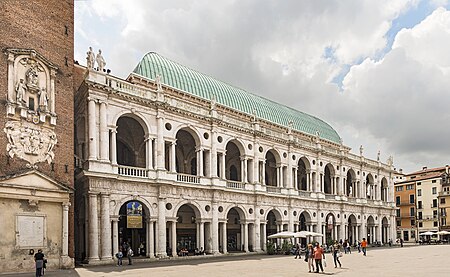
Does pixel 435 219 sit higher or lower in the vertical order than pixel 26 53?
lower

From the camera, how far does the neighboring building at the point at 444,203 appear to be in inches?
3610

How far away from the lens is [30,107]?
27562 millimetres

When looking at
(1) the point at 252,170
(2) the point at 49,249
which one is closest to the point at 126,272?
(2) the point at 49,249

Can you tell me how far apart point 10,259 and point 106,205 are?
8512mm

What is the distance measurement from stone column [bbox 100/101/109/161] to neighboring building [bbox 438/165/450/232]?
261ft

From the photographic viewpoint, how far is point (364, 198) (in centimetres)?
6619

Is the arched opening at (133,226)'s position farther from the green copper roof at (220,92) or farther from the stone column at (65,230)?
the green copper roof at (220,92)

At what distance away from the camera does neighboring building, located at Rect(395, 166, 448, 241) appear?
3698 inches

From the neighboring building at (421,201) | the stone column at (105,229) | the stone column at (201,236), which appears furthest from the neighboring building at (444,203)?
the stone column at (105,229)

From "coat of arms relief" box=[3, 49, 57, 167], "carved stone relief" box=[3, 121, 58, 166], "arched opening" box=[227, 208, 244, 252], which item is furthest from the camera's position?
"arched opening" box=[227, 208, 244, 252]

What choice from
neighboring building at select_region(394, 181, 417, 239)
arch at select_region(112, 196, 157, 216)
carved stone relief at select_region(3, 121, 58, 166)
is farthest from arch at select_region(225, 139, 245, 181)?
neighboring building at select_region(394, 181, 417, 239)

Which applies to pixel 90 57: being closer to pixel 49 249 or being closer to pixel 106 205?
pixel 106 205

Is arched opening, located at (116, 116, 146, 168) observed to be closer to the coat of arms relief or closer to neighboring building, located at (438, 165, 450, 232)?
the coat of arms relief

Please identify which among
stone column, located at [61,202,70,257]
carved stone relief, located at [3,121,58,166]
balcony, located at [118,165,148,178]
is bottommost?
stone column, located at [61,202,70,257]
